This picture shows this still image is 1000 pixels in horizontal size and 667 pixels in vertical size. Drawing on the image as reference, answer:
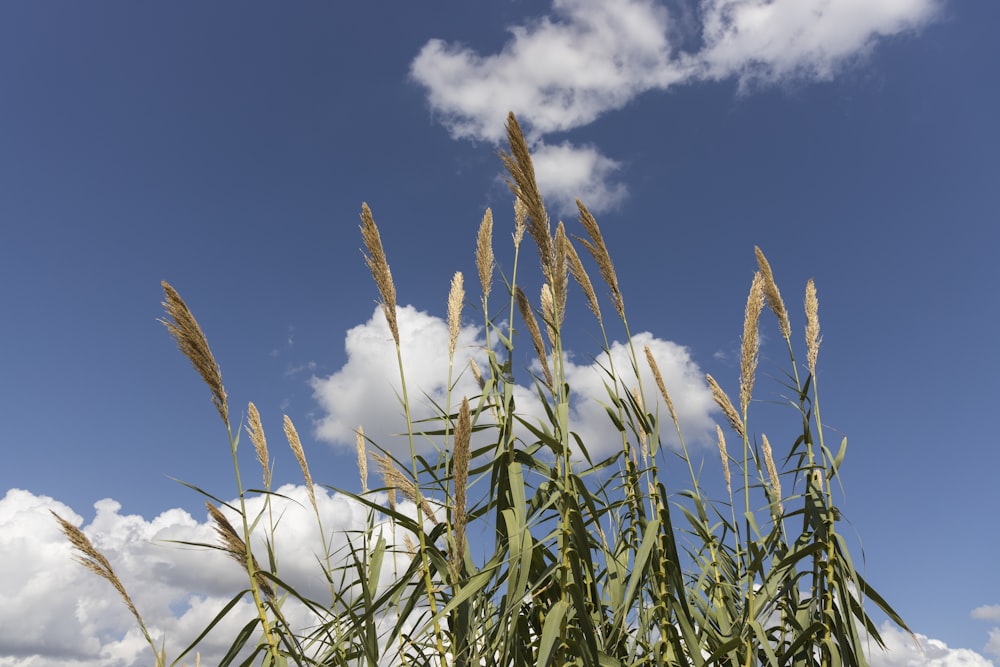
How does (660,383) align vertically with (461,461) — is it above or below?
above

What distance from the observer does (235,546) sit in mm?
1882

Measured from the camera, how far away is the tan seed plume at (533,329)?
2.31 m

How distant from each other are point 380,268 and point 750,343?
4.14 ft

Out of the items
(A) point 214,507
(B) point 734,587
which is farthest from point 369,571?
(B) point 734,587

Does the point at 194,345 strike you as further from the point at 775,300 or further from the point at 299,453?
the point at 775,300

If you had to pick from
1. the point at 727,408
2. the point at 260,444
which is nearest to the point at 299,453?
the point at 260,444

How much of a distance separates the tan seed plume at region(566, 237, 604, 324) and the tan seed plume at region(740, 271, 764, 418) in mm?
494

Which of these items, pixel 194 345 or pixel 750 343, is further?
pixel 750 343

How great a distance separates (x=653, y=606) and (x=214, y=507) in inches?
51.8

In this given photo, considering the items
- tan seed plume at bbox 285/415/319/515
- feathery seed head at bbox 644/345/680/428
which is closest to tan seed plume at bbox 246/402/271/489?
tan seed plume at bbox 285/415/319/515

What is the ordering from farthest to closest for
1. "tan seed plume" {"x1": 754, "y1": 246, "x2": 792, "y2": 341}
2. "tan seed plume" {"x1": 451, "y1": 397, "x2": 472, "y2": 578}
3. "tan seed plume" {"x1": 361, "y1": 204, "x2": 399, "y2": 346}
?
"tan seed plume" {"x1": 754, "y1": 246, "x2": 792, "y2": 341} → "tan seed plume" {"x1": 361, "y1": 204, "x2": 399, "y2": 346} → "tan seed plume" {"x1": 451, "y1": 397, "x2": 472, "y2": 578}

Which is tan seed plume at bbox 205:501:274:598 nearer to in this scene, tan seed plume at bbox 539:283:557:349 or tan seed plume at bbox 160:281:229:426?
tan seed plume at bbox 160:281:229:426

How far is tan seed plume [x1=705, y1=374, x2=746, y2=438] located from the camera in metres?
2.59

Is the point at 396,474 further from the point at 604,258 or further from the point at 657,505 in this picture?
the point at 604,258
